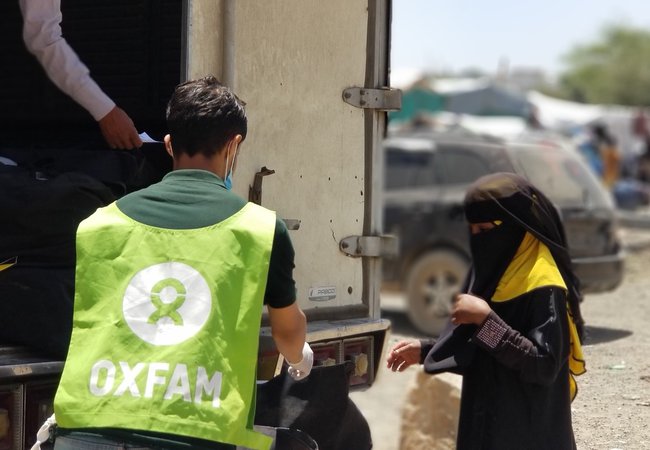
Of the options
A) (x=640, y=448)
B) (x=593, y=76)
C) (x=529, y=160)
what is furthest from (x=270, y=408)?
(x=593, y=76)

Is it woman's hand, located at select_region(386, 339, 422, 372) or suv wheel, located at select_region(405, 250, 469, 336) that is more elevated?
woman's hand, located at select_region(386, 339, 422, 372)

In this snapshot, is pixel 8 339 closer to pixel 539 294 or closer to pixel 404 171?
pixel 539 294

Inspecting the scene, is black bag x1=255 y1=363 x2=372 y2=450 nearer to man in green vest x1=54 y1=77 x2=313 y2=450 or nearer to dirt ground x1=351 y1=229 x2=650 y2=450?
man in green vest x1=54 y1=77 x2=313 y2=450

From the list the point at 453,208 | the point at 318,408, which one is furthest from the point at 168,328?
the point at 453,208

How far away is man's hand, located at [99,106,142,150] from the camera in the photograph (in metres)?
4.34

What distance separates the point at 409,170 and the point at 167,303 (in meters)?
8.35

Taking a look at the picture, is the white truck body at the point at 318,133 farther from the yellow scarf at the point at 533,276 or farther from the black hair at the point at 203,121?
the black hair at the point at 203,121

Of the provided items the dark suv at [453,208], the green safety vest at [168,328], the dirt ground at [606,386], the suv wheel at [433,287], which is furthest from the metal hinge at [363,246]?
the suv wheel at [433,287]

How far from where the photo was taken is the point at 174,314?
8.71ft

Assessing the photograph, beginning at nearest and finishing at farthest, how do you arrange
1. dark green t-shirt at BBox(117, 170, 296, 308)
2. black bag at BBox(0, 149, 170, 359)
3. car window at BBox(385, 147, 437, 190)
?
dark green t-shirt at BBox(117, 170, 296, 308) < black bag at BBox(0, 149, 170, 359) < car window at BBox(385, 147, 437, 190)

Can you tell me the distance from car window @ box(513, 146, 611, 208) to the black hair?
7000 millimetres

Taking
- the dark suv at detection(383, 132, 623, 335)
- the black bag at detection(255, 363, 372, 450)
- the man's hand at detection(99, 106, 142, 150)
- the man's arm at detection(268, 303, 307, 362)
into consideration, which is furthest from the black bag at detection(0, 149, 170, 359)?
the dark suv at detection(383, 132, 623, 335)

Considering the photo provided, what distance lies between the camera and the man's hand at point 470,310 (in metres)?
3.73

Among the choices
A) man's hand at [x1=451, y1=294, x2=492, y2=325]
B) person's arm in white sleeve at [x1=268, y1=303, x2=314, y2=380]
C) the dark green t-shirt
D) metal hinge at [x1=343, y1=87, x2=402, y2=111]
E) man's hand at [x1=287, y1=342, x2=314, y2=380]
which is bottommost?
man's hand at [x1=287, y1=342, x2=314, y2=380]
